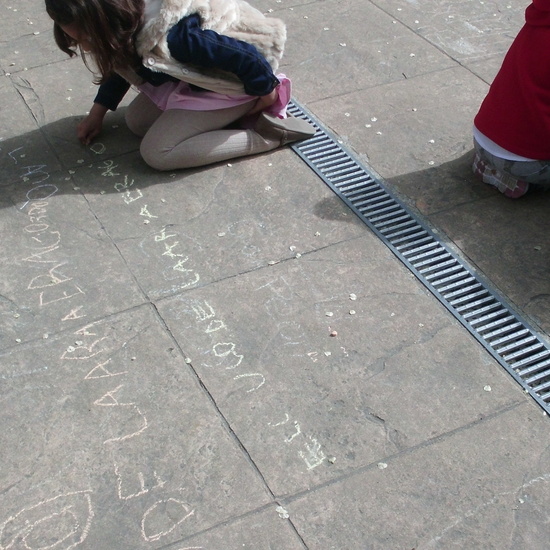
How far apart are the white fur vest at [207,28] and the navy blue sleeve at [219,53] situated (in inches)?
1.4

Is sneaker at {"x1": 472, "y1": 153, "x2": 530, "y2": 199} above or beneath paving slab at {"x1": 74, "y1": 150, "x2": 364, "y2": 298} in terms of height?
above

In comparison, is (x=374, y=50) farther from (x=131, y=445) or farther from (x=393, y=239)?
(x=131, y=445)

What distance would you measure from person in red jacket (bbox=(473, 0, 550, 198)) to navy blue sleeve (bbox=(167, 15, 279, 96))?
989 millimetres

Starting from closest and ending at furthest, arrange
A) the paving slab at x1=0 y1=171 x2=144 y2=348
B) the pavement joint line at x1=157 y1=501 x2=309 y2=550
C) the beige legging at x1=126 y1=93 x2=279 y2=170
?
the pavement joint line at x1=157 y1=501 x2=309 y2=550 → the paving slab at x1=0 y1=171 x2=144 y2=348 → the beige legging at x1=126 y1=93 x2=279 y2=170

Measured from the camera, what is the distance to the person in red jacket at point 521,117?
11.2 feet

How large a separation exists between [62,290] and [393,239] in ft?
4.42

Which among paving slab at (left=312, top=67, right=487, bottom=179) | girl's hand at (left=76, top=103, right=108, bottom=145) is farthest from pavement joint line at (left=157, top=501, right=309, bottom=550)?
girl's hand at (left=76, top=103, right=108, bottom=145)

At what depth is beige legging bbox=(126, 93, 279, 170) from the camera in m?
3.77

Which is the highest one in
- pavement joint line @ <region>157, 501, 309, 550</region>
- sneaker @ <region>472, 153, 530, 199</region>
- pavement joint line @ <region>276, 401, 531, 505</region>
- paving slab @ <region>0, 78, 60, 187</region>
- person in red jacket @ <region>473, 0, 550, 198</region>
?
person in red jacket @ <region>473, 0, 550, 198</region>

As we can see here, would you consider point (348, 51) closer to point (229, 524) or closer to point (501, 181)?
point (501, 181)

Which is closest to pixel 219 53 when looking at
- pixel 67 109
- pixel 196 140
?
pixel 196 140

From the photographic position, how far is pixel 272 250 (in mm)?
3357

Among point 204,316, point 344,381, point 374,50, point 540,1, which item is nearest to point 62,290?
point 204,316

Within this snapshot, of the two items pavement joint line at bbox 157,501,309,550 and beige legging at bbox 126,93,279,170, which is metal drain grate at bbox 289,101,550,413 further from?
pavement joint line at bbox 157,501,309,550
